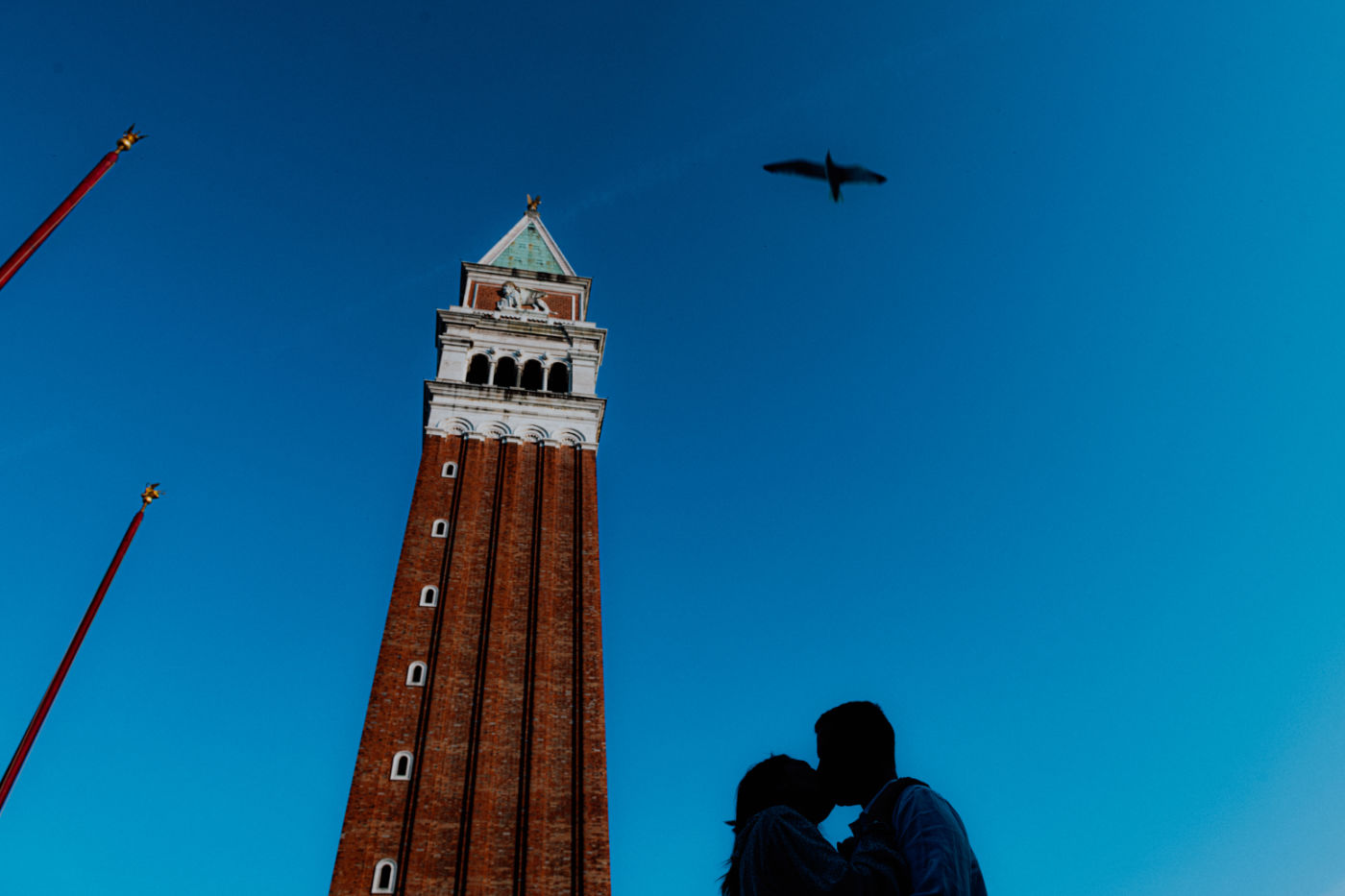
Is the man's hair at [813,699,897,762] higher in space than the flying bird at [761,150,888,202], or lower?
lower

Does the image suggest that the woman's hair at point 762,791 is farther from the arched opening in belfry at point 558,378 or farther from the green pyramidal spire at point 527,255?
the green pyramidal spire at point 527,255

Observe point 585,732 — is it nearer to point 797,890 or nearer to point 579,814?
point 579,814

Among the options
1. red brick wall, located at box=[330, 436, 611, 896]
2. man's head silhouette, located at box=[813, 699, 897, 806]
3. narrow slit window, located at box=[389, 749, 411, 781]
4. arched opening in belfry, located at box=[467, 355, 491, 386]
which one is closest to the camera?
man's head silhouette, located at box=[813, 699, 897, 806]

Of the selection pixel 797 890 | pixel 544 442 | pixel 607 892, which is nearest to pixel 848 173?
pixel 797 890

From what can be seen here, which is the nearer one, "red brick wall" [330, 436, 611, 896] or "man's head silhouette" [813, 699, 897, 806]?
"man's head silhouette" [813, 699, 897, 806]

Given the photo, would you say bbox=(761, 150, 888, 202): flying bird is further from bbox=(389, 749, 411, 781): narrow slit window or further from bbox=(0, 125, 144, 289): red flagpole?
bbox=(389, 749, 411, 781): narrow slit window

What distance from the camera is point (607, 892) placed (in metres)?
20.7

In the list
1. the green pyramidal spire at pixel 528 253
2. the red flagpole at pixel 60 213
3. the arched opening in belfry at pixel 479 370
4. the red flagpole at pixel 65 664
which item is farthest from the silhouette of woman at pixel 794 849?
the green pyramidal spire at pixel 528 253

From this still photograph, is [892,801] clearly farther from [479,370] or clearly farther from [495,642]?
[479,370]

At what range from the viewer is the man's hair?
344cm

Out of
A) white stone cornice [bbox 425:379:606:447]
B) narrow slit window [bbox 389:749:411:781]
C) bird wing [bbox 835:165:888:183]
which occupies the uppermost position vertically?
white stone cornice [bbox 425:379:606:447]

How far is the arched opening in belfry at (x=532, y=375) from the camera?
33281mm

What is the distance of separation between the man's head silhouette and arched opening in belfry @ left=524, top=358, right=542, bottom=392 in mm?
30222

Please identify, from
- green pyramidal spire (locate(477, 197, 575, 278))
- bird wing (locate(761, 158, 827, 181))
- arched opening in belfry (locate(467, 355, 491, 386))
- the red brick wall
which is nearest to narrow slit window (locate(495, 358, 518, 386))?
arched opening in belfry (locate(467, 355, 491, 386))
